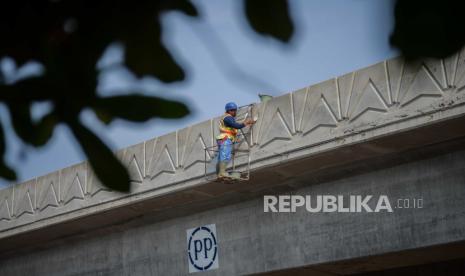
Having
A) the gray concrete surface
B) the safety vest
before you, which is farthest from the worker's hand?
the gray concrete surface

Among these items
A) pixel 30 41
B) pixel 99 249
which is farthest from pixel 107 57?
pixel 99 249

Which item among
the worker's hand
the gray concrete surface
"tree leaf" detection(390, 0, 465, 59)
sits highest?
the worker's hand

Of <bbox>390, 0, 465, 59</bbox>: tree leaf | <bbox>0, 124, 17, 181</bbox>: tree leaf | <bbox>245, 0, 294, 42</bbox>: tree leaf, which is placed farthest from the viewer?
<bbox>0, 124, 17, 181</bbox>: tree leaf

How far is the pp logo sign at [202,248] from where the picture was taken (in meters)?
20.7

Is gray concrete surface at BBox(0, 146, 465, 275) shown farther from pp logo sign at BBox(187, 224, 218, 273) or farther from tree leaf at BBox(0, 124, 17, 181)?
tree leaf at BBox(0, 124, 17, 181)

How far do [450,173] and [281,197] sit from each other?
15.2 feet

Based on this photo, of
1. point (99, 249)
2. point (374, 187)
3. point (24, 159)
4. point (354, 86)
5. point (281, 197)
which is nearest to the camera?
point (24, 159)

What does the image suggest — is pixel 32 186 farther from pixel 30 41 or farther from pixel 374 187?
pixel 30 41

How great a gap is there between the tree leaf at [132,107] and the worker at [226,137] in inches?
647

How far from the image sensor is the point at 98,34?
1586 millimetres

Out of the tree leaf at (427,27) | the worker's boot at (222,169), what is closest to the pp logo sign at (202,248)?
the worker's boot at (222,169)

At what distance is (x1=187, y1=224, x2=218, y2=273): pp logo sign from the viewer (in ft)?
68.0

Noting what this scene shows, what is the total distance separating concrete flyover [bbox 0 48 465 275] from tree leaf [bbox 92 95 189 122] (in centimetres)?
1181

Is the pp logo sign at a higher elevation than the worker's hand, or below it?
below
